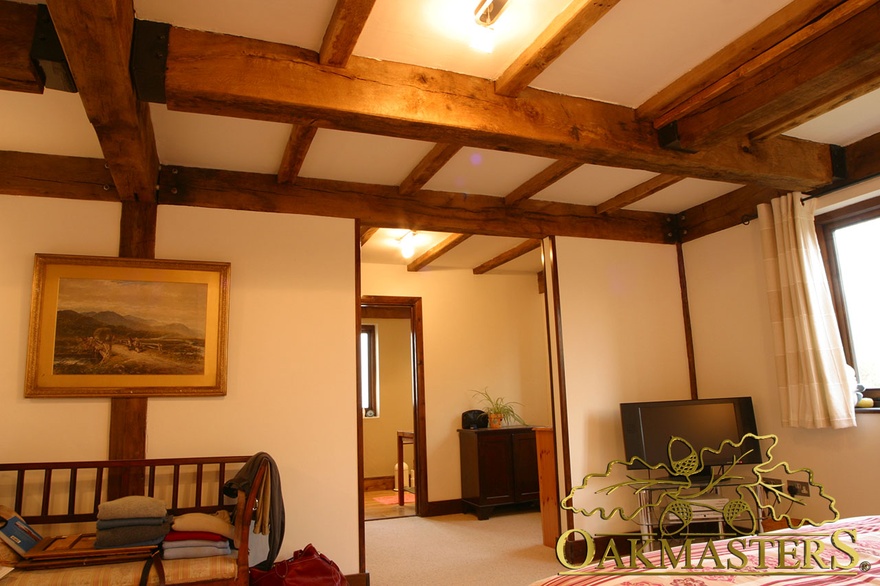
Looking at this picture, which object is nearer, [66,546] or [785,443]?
[66,546]

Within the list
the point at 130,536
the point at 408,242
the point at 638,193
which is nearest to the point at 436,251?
the point at 408,242

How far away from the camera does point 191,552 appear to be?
9.11ft

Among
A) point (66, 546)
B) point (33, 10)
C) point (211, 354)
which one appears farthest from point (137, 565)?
point (33, 10)

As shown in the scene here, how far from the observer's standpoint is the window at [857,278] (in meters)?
3.83

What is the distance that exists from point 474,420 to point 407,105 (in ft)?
13.5

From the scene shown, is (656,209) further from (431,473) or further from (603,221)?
(431,473)

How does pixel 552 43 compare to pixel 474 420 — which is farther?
pixel 474 420

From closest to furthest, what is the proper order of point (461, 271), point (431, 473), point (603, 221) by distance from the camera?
point (603, 221) < point (431, 473) < point (461, 271)

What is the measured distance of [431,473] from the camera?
6.05 meters

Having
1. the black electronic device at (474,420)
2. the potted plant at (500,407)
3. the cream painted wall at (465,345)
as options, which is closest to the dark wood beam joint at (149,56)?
the cream painted wall at (465,345)

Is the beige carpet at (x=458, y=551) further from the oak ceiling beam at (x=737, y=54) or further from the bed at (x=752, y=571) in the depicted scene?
the oak ceiling beam at (x=737, y=54)

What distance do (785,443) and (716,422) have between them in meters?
0.45

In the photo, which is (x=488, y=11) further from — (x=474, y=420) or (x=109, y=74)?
(x=474, y=420)

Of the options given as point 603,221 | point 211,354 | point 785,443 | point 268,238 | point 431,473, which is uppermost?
point 603,221
